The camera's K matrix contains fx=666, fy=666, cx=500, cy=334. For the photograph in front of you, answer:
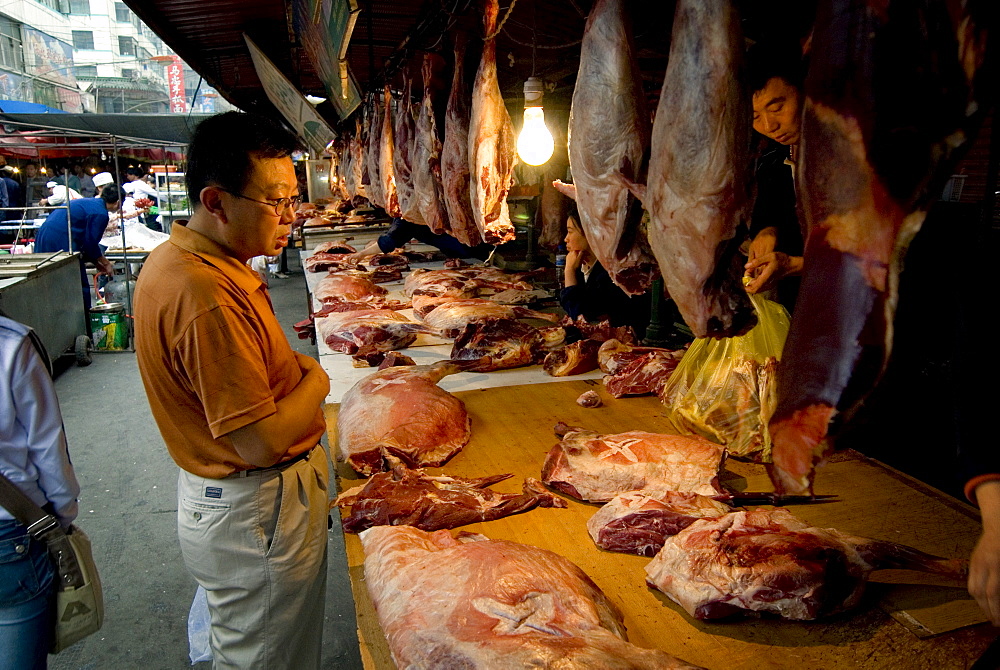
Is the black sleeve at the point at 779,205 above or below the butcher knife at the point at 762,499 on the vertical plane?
above

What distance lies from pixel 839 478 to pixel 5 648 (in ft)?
10.6

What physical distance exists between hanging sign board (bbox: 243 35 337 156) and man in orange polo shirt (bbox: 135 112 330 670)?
4.61 metres

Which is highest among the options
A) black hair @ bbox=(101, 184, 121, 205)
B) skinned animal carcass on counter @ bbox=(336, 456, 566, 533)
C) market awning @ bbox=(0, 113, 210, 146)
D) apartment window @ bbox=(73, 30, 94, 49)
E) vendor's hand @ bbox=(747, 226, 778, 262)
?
apartment window @ bbox=(73, 30, 94, 49)

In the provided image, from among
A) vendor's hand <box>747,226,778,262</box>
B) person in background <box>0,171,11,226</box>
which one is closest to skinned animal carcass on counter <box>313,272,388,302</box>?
vendor's hand <box>747,226,778,262</box>

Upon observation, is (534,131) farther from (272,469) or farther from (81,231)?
(81,231)

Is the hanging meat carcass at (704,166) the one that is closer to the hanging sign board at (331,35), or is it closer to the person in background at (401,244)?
the hanging sign board at (331,35)

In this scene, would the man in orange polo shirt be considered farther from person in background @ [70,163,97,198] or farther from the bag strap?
person in background @ [70,163,97,198]

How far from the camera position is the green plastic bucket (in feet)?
30.1

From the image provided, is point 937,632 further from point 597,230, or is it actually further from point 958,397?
point 597,230

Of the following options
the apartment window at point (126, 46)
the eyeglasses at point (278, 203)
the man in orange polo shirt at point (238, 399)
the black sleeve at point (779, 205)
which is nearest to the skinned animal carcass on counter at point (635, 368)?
the black sleeve at point (779, 205)

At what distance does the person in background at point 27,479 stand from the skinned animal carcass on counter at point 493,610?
120 cm

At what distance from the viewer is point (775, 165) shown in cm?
322

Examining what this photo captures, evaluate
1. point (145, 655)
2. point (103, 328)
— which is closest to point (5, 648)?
point (145, 655)

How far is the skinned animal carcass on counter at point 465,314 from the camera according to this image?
5.08 m
